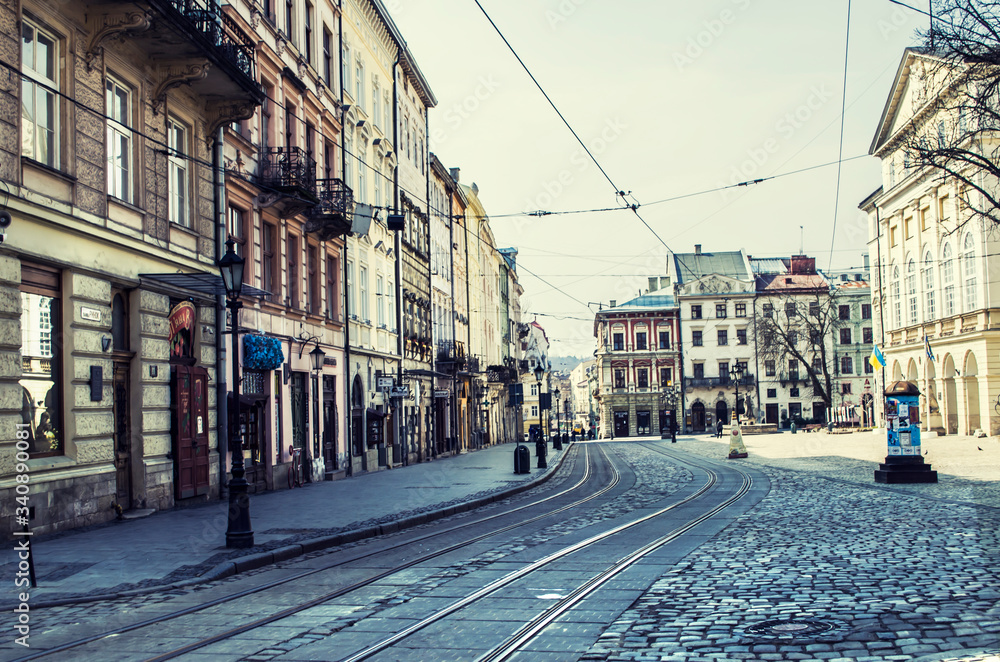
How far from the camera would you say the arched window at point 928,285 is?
5025cm

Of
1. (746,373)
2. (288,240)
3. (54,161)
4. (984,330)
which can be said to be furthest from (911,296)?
(54,161)

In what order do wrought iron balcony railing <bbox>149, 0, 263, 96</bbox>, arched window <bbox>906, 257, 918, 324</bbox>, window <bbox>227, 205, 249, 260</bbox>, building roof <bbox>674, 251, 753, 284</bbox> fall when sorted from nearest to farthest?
wrought iron balcony railing <bbox>149, 0, 263, 96</bbox> → window <bbox>227, 205, 249, 260</bbox> → arched window <bbox>906, 257, 918, 324</bbox> → building roof <bbox>674, 251, 753, 284</bbox>

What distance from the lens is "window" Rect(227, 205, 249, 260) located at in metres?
19.9

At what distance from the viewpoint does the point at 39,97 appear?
1288 centimetres

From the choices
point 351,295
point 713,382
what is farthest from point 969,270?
point 713,382

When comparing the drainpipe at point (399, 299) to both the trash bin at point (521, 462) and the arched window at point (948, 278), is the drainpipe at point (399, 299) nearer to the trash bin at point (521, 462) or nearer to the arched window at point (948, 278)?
the trash bin at point (521, 462)

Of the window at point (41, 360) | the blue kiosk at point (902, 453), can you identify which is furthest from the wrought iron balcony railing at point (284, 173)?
the blue kiosk at point (902, 453)

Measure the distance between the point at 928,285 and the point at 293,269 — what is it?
4004 cm

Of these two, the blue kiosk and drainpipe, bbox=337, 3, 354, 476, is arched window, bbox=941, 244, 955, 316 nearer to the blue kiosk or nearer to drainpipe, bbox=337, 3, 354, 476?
the blue kiosk

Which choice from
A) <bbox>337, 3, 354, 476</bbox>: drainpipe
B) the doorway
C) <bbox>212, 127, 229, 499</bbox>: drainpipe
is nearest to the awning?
<bbox>212, 127, 229, 499</bbox>: drainpipe

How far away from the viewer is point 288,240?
23.4 meters

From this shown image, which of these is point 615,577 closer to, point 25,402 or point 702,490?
point 25,402

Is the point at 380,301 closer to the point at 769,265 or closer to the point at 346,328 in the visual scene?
the point at 346,328

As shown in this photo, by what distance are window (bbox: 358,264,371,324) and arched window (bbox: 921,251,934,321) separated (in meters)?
34.2
